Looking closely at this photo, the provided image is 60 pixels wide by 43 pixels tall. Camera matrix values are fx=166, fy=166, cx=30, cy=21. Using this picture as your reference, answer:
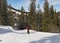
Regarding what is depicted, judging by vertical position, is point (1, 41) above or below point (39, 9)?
below

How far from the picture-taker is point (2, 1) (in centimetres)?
4281

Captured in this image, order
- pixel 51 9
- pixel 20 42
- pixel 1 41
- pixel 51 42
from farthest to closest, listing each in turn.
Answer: pixel 51 9
pixel 1 41
pixel 20 42
pixel 51 42

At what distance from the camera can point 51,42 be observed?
322 inches

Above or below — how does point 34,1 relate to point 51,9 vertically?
above

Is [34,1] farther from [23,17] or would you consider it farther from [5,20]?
[5,20]

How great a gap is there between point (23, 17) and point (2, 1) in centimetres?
1190

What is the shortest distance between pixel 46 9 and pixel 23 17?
12149mm

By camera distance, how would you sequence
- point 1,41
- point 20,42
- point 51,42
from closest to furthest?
point 51,42 < point 20,42 < point 1,41

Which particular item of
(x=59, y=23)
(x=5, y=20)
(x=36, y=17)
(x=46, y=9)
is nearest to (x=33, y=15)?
(x=36, y=17)

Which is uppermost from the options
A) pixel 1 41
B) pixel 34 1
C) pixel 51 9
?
pixel 34 1

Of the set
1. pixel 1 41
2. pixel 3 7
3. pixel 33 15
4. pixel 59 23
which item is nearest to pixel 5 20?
pixel 3 7

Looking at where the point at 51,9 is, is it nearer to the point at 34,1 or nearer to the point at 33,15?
the point at 33,15

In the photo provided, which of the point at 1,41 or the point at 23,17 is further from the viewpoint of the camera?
the point at 23,17

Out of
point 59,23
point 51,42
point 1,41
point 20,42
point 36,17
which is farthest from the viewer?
point 36,17
